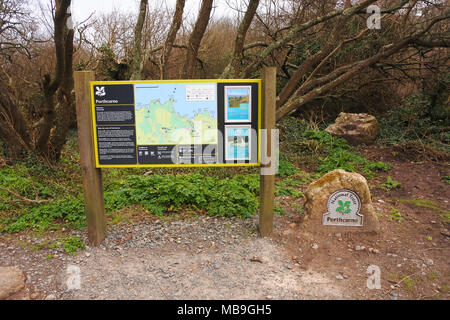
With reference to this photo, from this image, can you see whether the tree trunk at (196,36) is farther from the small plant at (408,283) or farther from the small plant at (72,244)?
the small plant at (408,283)

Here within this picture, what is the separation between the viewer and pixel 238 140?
12.4 feet

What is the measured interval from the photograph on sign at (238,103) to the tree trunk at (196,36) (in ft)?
15.3

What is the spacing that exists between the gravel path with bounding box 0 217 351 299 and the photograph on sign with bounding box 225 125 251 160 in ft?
3.34

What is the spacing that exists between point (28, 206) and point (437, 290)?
16.3 feet

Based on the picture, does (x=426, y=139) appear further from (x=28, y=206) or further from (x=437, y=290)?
(x=28, y=206)

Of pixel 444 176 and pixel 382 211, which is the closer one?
pixel 382 211

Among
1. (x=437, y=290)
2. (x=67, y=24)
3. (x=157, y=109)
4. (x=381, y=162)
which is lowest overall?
(x=437, y=290)

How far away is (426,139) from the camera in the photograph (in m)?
8.03

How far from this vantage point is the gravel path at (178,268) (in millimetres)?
3064

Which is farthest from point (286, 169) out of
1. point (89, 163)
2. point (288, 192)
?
point (89, 163)

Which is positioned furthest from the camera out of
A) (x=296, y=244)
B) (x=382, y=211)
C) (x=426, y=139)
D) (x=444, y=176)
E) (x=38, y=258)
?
(x=426, y=139)

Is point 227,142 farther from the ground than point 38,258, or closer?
farther from the ground

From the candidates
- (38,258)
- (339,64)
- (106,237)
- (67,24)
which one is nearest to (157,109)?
(106,237)

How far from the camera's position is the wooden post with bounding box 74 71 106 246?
11.6 ft
